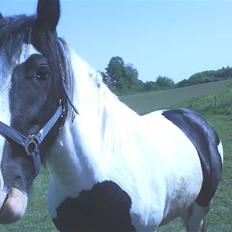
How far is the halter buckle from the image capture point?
2104 mm

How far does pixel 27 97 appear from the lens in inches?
83.0

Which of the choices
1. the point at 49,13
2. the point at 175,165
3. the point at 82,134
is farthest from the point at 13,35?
the point at 175,165

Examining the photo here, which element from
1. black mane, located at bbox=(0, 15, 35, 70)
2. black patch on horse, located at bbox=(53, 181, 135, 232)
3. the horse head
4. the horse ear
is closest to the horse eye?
the horse head

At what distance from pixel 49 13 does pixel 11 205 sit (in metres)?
0.94

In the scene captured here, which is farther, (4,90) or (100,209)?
(100,209)

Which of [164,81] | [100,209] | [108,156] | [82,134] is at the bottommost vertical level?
[164,81]

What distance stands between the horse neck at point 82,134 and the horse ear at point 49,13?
27 cm

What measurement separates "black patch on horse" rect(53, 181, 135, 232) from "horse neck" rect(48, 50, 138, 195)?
0.07 meters

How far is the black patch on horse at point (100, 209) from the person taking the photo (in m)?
2.67

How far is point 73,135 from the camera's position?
2596 millimetres

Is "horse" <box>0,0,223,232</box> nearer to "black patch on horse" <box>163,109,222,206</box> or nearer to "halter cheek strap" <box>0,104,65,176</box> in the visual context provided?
"halter cheek strap" <box>0,104,65,176</box>

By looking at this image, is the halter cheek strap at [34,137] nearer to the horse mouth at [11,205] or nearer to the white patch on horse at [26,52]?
the horse mouth at [11,205]

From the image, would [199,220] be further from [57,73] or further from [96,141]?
A: [57,73]

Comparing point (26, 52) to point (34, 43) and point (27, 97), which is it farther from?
point (27, 97)
